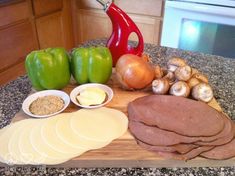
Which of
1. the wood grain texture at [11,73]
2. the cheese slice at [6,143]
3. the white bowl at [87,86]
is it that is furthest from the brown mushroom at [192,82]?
the wood grain texture at [11,73]

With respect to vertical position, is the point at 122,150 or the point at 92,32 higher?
the point at 122,150

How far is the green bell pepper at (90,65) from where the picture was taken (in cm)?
68

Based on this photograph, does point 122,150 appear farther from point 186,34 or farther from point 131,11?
point 131,11

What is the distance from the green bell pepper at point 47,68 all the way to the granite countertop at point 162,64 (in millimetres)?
71

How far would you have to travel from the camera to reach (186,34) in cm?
150

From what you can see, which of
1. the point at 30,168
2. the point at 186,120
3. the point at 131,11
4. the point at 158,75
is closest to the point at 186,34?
the point at 131,11

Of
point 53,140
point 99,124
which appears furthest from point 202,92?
point 53,140

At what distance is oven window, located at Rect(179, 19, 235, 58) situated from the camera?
1392 mm

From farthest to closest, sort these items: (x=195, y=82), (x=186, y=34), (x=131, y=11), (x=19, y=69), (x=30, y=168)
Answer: (x=131, y=11), (x=19, y=69), (x=186, y=34), (x=195, y=82), (x=30, y=168)

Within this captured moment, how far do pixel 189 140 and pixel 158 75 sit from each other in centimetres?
27

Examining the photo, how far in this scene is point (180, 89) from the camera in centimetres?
61

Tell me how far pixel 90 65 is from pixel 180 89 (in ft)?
0.89

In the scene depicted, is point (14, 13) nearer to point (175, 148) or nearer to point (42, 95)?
point (42, 95)

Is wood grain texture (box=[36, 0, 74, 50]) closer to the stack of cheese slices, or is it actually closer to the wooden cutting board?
the stack of cheese slices
